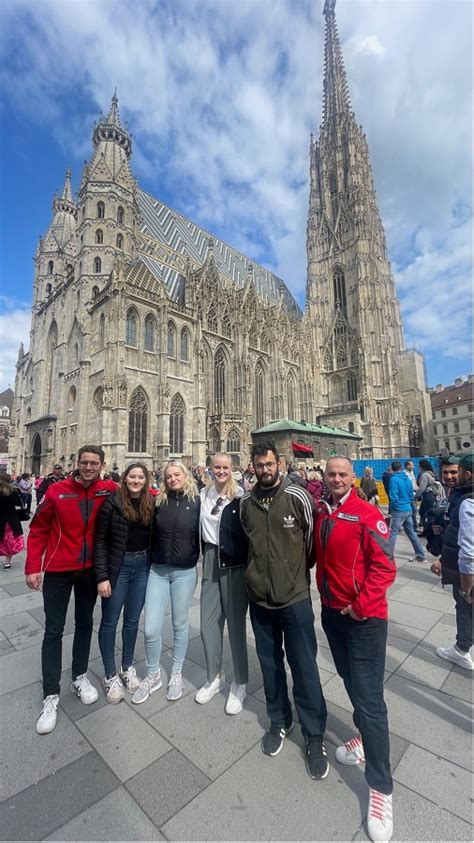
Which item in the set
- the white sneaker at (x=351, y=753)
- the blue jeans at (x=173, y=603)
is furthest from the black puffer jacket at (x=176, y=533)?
the white sneaker at (x=351, y=753)

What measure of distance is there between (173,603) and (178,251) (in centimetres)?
3810

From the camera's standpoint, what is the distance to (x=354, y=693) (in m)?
2.12

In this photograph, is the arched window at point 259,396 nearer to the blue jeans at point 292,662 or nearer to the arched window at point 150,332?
the arched window at point 150,332

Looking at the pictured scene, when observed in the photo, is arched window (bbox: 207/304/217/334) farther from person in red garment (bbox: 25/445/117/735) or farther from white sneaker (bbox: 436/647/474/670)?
white sneaker (bbox: 436/647/474/670)

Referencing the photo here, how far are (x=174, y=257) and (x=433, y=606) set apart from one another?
36.1 metres

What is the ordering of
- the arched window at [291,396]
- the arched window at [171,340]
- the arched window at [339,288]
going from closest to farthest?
the arched window at [171,340], the arched window at [291,396], the arched window at [339,288]

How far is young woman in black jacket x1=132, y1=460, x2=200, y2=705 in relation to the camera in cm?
305

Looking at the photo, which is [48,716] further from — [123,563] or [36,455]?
[36,455]

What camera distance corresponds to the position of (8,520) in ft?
14.4

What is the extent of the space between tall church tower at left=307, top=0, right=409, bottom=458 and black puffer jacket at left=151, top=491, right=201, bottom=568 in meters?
38.8

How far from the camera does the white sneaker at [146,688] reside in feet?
9.57

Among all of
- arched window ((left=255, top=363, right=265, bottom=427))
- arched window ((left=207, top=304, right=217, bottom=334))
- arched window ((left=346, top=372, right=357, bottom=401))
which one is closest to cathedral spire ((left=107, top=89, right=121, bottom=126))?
arched window ((left=207, top=304, right=217, bottom=334))

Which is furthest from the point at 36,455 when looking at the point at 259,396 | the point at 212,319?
the point at 259,396

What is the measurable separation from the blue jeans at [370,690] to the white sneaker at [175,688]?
1549 mm
